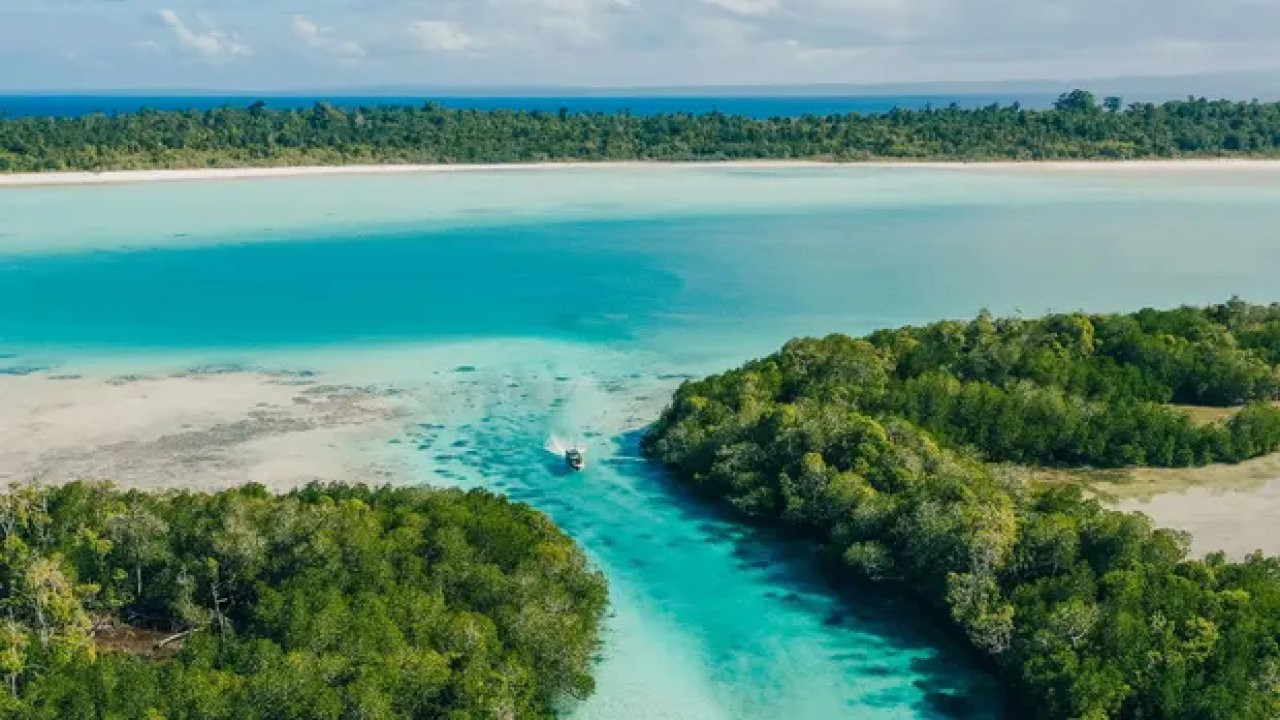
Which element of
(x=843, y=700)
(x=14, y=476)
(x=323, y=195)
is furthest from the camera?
(x=323, y=195)

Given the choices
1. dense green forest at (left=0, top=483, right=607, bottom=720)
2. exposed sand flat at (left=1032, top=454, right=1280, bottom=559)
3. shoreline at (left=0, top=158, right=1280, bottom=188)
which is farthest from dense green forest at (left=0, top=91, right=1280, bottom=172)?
dense green forest at (left=0, top=483, right=607, bottom=720)

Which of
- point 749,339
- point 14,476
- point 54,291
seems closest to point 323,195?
point 54,291

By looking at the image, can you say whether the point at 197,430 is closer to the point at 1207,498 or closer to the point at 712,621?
the point at 712,621

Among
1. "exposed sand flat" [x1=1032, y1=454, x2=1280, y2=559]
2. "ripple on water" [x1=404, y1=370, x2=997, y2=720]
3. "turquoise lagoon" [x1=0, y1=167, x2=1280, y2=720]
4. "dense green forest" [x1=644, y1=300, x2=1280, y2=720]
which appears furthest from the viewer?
"exposed sand flat" [x1=1032, y1=454, x2=1280, y2=559]

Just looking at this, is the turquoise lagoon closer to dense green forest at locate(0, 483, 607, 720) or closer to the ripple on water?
the ripple on water

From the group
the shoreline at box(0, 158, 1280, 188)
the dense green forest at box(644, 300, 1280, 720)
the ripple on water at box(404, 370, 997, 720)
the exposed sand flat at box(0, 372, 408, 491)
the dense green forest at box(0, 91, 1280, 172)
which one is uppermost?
the dense green forest at box(0, 91, 1280, 172)

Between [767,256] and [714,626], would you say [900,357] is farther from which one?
[767,256]
